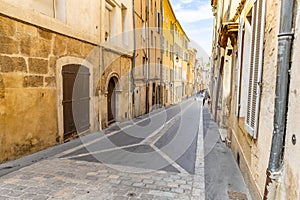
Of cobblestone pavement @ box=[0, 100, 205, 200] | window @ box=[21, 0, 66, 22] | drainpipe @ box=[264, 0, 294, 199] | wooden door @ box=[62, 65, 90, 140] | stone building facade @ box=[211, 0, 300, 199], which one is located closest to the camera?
stone building facade @ box=[211, 0, 300, 199]

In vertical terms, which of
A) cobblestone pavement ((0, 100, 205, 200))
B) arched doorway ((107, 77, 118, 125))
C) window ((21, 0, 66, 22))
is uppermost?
window ((21, 0, 66, 22))

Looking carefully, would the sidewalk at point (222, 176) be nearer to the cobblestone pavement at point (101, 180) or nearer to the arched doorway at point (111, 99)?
the cobblestone pavement at point (101, 180)

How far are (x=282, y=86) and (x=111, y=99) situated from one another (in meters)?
8.78

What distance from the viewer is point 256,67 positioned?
344cm

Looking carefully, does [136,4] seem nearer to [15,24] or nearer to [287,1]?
[15,24]

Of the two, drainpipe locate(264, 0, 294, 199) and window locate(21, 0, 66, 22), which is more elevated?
window locate(21, 0, 66, 22)

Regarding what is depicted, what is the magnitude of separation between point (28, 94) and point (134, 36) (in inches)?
326

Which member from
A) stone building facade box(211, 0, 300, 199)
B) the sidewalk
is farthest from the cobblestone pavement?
stone building facade box(211, 0, 300, 199)

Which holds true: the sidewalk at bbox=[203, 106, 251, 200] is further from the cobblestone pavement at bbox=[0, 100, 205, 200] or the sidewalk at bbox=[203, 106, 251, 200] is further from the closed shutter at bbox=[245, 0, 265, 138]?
the closed shutter at bbox=[245, 0, 265, 138]

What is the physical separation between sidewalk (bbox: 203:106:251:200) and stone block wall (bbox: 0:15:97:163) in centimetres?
424

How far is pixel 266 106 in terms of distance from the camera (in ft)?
9.23

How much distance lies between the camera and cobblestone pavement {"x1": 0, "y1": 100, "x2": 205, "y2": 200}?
3404 mm

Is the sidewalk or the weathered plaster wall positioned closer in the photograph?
the weathered plaster wall

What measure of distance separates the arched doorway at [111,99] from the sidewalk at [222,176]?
5.09m
